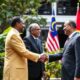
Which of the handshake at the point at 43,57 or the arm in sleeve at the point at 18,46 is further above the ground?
the arm in sleeve at the point at 18,46

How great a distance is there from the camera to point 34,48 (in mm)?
10875

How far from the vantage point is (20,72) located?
9.73 m

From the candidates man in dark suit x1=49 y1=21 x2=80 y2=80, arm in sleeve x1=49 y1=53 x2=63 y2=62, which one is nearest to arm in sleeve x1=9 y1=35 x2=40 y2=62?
arm in sleeve x1=49 y1=53 x2=63 y2=62

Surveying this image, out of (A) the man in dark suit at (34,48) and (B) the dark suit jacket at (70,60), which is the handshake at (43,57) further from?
(B) the dark suit jacket at (70,60)

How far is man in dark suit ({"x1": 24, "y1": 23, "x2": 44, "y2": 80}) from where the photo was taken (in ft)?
35.3

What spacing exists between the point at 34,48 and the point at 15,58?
1.20 meters

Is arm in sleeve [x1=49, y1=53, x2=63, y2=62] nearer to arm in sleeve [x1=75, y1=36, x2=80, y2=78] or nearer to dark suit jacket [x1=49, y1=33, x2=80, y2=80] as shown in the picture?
dark suit jacket [x1=49, y1=33, x2=80, y2=80]

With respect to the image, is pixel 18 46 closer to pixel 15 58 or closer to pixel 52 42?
pixel 15 58

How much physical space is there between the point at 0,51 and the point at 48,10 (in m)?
26.4

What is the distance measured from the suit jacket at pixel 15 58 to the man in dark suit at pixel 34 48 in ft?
3.02

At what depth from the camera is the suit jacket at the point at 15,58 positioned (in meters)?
9.70

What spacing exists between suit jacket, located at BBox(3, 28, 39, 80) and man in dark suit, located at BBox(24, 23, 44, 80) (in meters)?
0.92

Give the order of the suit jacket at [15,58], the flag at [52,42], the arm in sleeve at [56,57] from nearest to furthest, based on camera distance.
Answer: the suit jacket at [15,58] → the arm in sleeve at [56,57] → the flag at [52,42]

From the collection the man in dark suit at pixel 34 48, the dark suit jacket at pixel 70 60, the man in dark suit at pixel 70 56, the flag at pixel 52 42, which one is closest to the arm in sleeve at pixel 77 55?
the man in dark suit at pixel 70 56
